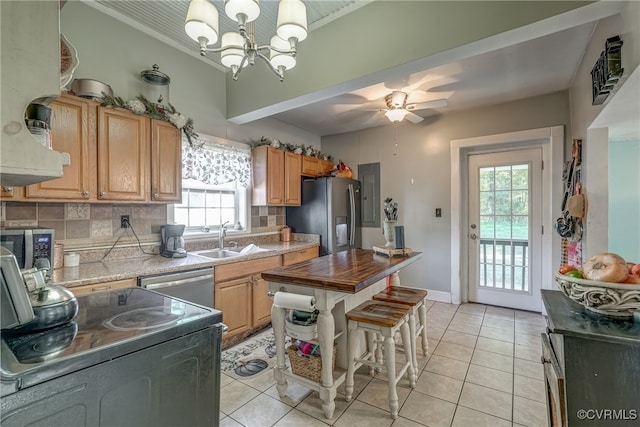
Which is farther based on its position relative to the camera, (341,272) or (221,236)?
(221,236)

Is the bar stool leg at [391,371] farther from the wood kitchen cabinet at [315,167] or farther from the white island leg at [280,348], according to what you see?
the wood kitchen cabinet at [315,167]

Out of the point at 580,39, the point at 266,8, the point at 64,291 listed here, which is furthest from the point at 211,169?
the point at 580,39

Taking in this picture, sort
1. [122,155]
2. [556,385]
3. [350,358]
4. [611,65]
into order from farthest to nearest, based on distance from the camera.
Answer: [122,155] < [350,358] < [611,65] < [556,385]

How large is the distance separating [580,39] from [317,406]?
3393 mm

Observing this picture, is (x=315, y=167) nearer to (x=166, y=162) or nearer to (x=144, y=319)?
(x=166, y=162)

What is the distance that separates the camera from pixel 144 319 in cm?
98

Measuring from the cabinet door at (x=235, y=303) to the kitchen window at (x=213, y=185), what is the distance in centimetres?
86

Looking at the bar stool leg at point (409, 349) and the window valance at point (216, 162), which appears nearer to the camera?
the bar stool leg at point (409, 349)

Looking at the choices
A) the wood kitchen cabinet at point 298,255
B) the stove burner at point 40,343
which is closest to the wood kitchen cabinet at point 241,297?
the wood kitchen cabinet at point 298,255

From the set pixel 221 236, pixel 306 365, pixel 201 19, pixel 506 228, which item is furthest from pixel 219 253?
pixel 506 228

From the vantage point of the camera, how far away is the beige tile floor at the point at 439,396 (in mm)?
1769

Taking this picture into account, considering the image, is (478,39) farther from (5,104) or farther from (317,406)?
(317,406)

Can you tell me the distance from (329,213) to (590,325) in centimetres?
301

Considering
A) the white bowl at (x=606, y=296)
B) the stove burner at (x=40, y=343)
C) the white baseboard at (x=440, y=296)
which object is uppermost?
the white bowl at (x=606, y=296)
